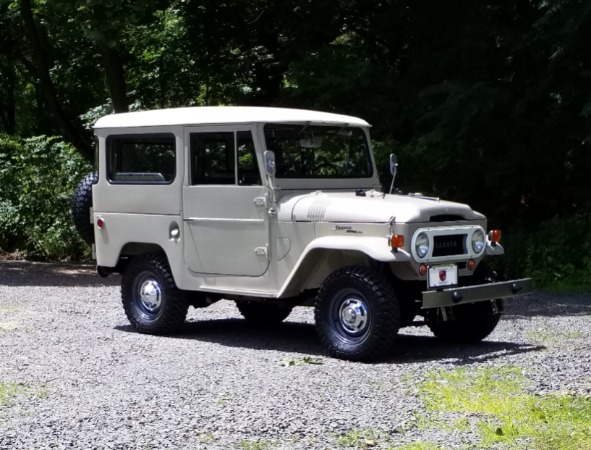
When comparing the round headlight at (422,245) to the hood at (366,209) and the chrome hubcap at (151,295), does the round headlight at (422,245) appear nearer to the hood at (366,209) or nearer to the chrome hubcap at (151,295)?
the hood at (366,209)

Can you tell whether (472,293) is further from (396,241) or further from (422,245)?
(396,241)

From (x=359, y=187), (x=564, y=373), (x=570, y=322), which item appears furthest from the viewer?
(x=570, y=322)

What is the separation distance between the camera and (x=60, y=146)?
835 inches

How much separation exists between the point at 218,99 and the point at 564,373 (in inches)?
506

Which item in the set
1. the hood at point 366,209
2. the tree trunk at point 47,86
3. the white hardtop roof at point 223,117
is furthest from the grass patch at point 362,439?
the tree trunk at point 47,86

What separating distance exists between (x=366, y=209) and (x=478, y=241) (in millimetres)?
1062

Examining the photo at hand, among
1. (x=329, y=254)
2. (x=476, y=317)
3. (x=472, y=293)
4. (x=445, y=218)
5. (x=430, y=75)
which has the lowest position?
(x=476, y=317)

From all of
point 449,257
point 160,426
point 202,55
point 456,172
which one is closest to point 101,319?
point 449,257

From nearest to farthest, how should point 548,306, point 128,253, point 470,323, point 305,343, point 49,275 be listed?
1. point 470,323
2. point 305,343
3. point 128,253
4. point 548,306
5. point 49,275

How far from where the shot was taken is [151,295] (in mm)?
10688

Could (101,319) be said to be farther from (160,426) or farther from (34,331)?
(160,426)

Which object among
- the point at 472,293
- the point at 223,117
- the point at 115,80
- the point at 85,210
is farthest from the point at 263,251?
the point at 115,80

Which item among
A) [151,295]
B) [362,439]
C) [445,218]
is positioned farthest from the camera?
[151,295]

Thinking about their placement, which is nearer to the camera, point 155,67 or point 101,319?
point 101,319
